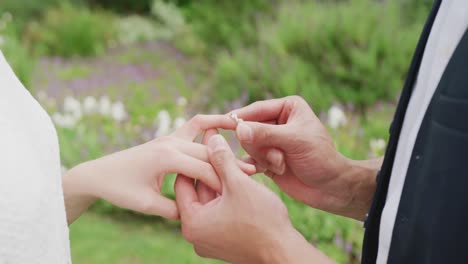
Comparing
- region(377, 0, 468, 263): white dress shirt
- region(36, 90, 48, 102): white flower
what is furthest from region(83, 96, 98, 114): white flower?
region(377, 0, 468, 263): white dress shirt

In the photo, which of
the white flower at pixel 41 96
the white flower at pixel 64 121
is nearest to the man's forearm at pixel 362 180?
the white flower at pixel 64 121

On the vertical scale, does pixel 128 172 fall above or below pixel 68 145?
above

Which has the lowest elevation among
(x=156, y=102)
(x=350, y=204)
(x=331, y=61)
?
(x=156, y=102)

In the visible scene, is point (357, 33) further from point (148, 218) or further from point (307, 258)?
point (307, 258)

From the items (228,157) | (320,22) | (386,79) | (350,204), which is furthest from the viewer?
(320,22)

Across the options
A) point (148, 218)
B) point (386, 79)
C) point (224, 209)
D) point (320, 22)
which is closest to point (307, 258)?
point (224, 209)

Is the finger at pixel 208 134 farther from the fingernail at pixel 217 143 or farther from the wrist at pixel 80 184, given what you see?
the wrist at pixel 80 184

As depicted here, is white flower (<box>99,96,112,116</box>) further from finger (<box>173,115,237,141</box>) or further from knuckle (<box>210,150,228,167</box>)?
knuckle (<box>210,150,228,167</box>)
